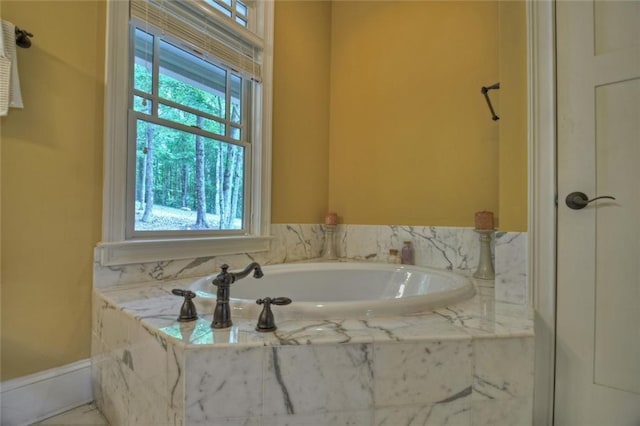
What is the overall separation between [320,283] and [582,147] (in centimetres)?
142

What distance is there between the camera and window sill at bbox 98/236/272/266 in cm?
133

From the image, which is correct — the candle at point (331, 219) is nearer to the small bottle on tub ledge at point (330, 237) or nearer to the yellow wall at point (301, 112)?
the small bottle on tub ledge at point (330, 237)

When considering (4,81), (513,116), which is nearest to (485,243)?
(513,116)

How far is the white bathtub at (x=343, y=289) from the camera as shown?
988mm

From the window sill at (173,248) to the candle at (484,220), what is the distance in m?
1.30

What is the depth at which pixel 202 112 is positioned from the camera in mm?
1737

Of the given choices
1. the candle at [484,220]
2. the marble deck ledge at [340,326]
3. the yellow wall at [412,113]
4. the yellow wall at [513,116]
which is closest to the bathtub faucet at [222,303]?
the marble deck ledge at [340,326]

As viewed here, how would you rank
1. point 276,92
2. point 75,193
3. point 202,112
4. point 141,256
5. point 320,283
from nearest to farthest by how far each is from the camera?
point 75,193, point 141,256, point 202,112, point 320,283, point 276,92

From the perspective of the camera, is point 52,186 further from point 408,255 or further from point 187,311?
point 408,255

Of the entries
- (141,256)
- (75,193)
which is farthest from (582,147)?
(75,193)

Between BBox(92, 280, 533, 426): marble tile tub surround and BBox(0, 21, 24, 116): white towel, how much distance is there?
87 cm

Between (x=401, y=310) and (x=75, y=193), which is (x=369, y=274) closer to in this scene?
(x=401, y=310)

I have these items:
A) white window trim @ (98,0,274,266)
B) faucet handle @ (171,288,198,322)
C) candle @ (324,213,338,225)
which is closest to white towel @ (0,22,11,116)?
white window trim @ (98,0,274,266)

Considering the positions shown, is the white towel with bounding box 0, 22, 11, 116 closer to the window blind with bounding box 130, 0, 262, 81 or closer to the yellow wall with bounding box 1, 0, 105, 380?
the yellow wall with bounding box 1, 0, 105, 380
